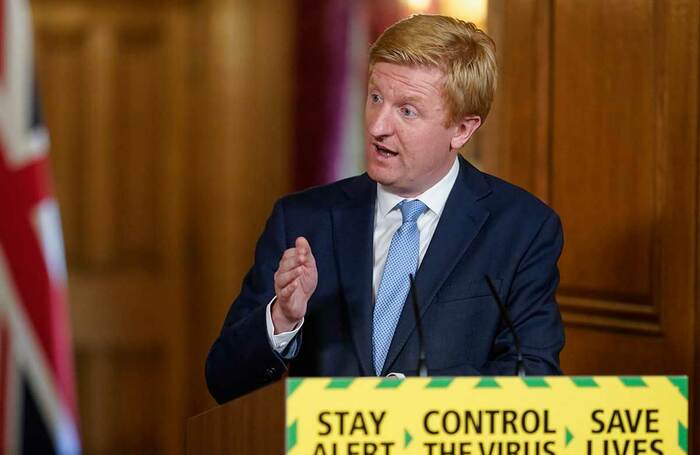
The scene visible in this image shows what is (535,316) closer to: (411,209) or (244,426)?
(411,209)

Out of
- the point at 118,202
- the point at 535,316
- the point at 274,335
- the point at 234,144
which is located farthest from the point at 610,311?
the point at 118,202

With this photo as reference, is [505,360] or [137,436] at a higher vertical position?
[505,360]

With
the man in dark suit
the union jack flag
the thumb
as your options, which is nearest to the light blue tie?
the man in dark suit

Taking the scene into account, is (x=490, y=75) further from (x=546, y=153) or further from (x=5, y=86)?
(x=5, y=86)

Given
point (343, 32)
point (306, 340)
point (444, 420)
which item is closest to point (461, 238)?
point (306, 340)

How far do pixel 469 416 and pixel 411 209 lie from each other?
2.46ft

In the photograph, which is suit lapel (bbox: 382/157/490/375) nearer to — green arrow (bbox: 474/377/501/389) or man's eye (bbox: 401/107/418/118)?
man's eye (bbox: 401/107/418/118)

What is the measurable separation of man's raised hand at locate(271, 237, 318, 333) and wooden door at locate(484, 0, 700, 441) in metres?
1.28

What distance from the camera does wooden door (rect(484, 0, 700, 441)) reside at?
2857 millimetres

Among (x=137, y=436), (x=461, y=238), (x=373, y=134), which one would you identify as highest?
(x=373, y=134)

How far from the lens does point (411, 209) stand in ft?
7.52

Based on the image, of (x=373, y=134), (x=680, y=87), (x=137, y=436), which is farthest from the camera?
(x=137, y=436)

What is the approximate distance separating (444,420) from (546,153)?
1.86 m

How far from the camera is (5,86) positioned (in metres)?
3.15
